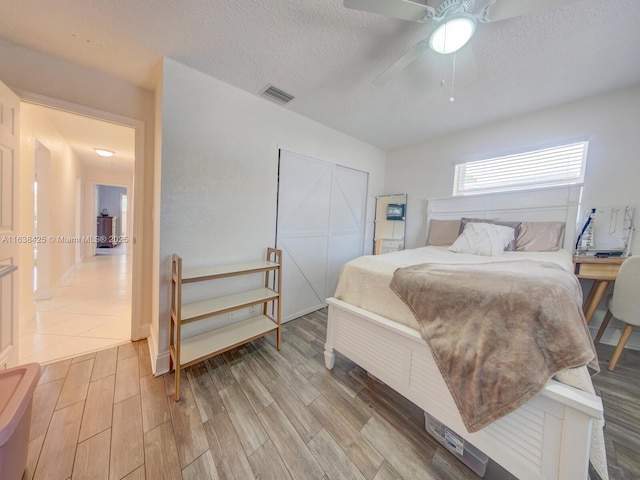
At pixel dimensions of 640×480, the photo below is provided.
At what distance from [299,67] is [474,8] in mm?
1265

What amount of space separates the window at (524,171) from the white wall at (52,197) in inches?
191

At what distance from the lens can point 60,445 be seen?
1189mm

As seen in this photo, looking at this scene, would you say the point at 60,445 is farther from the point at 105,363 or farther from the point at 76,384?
the point at 105,363

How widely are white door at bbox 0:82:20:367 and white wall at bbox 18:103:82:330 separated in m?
0.23

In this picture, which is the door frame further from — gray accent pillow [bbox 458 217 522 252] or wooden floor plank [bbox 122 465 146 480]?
gray accent pillow [bbox 458 217 522 252]

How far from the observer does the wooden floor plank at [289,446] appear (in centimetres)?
112

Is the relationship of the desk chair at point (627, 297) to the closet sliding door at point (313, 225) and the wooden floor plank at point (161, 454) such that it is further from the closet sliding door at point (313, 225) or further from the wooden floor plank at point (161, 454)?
the wooden floor plank at point (161, 454)

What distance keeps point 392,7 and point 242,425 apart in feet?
8.37

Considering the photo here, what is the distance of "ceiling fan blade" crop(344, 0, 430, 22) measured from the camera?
3.63 feet

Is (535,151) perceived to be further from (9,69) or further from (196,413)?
(9,69)

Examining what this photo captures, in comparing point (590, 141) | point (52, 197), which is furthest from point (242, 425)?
point (52, 197)

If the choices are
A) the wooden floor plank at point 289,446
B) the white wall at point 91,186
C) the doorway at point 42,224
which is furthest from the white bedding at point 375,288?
the white wall at point 91,186

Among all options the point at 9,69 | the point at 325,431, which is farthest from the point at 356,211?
the point at 9,69

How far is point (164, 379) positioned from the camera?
68.1 inches
